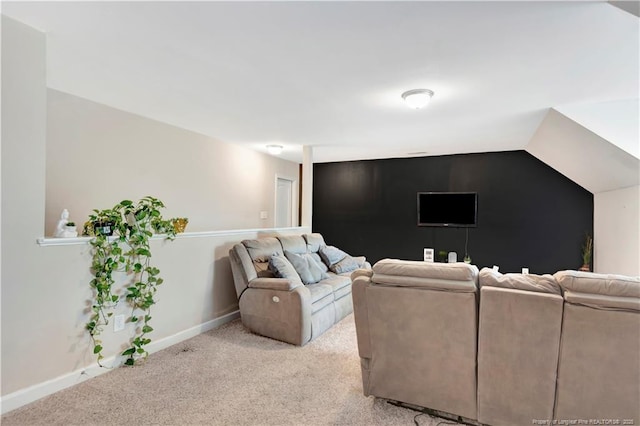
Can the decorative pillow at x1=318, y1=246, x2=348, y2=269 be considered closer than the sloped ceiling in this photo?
No

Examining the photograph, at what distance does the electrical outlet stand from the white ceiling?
201 centimetres

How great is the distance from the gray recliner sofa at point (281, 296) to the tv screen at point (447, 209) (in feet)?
8.96

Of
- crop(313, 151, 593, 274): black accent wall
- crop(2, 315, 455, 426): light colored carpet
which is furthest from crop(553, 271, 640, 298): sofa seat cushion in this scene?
crop(313, 151, 593, 274): black accent wall

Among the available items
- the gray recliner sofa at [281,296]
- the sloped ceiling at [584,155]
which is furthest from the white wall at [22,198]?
the sloped ceiling at [584,155]

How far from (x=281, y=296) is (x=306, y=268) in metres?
0.71

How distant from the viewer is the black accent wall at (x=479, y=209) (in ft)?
18.0

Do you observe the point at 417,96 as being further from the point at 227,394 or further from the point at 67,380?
the point at 67,380

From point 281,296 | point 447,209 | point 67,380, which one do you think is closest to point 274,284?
point 281,296

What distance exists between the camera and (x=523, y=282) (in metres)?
1.88

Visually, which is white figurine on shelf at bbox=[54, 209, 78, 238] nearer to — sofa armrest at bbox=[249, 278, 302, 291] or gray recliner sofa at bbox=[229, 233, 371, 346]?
gray recliner sofa at bbox=[229, 233, 371, 346]

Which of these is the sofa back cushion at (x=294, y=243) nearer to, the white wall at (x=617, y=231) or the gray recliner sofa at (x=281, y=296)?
the gray recliner sofa at (x=281, y=296)

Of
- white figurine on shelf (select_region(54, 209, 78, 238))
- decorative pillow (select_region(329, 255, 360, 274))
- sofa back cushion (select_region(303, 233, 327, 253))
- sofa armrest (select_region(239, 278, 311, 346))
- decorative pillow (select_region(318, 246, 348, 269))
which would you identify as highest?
white figurine on shelf (select_region(54, 209, 78, 238))

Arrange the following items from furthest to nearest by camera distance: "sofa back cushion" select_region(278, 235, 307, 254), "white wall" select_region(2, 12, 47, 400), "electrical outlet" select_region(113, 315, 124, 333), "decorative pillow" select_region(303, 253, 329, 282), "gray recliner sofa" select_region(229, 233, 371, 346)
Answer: "sofa back cushion" select_region(278, 235, 307, 254) → "decorative pillow" select_region(303, 253, 329, 282) → "gray recliner sofa" select_region(229, 233, 371, 346) → "electrical outlet" select_region(113, 315, 124, 333) → "white wall" select_region(2, 12, 47, 400)

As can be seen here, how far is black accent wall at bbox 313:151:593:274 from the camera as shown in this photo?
5.48m
